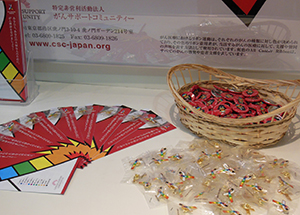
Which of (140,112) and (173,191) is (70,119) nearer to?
(140,112)

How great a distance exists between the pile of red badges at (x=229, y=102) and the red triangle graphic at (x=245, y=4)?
28 cm

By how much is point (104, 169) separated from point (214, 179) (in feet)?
0.93

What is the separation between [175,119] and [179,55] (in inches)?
10.2

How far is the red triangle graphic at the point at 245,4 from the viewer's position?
0.93 m

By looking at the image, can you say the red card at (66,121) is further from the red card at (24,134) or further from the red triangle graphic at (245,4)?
the red triangle graphic at (245,4)

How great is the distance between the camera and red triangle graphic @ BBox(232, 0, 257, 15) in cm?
93

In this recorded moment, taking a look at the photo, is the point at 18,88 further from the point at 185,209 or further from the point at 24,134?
the point at 185,209

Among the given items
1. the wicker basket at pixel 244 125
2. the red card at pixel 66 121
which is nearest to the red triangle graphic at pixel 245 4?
the wicker basket at pixel 244 125

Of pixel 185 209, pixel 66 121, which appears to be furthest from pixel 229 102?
pixel 66 121

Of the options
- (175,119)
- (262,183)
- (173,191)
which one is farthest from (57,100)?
(262,183)

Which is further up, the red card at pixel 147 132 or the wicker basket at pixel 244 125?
the wicker basket at pixel 244 125

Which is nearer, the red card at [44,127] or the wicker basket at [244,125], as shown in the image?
the wicker basket at [244,125]

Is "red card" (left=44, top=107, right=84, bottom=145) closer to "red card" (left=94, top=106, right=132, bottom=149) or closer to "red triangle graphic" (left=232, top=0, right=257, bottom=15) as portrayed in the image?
"red card" (left=94, top=106, right=132, bottom=149)

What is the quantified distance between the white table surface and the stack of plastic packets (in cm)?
3
